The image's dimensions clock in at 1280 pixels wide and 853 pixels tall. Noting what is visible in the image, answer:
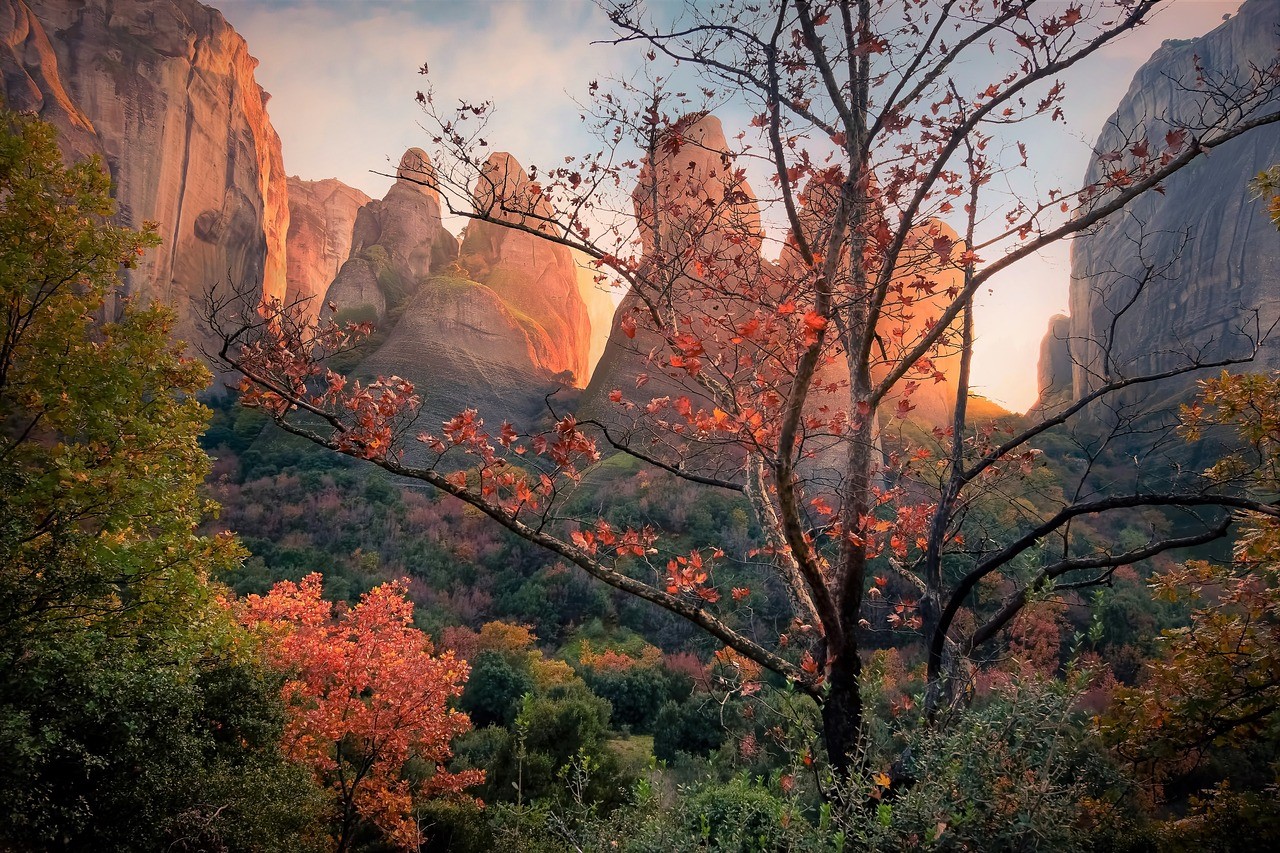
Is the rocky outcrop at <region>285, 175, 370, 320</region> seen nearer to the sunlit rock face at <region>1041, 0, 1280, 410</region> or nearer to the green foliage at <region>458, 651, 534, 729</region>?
the green foliage at <region>458, 651, 534, 729</region>

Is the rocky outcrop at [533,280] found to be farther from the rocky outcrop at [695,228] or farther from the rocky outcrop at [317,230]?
the rocky outcrop at [695,228]

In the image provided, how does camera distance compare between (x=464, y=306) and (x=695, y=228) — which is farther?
(x=464, y=306)

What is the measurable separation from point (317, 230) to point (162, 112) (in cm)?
3104

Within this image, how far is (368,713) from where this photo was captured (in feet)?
34.8

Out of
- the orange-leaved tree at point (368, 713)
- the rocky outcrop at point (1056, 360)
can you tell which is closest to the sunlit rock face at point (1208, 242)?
the rocky outcrop at point (1056, 360)

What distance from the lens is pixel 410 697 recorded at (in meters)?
10.4

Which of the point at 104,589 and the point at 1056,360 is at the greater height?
the point at 1056,360

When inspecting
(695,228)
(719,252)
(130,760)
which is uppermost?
(695,228)

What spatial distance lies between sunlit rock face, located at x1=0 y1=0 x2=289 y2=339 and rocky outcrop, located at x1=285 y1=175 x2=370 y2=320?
1831cm

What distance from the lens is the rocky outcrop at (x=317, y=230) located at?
2457 inches

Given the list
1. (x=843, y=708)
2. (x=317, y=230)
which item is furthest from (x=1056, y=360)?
(x=317, y=230)

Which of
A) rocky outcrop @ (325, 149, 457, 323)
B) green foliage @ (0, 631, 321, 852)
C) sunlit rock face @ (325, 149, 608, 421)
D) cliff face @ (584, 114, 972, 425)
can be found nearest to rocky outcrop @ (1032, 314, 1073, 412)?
cliff face @ (584, 114, 972, 425)

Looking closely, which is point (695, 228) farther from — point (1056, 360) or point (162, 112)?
point (1056, 360)

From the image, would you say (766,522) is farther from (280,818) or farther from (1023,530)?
(1023,530)
